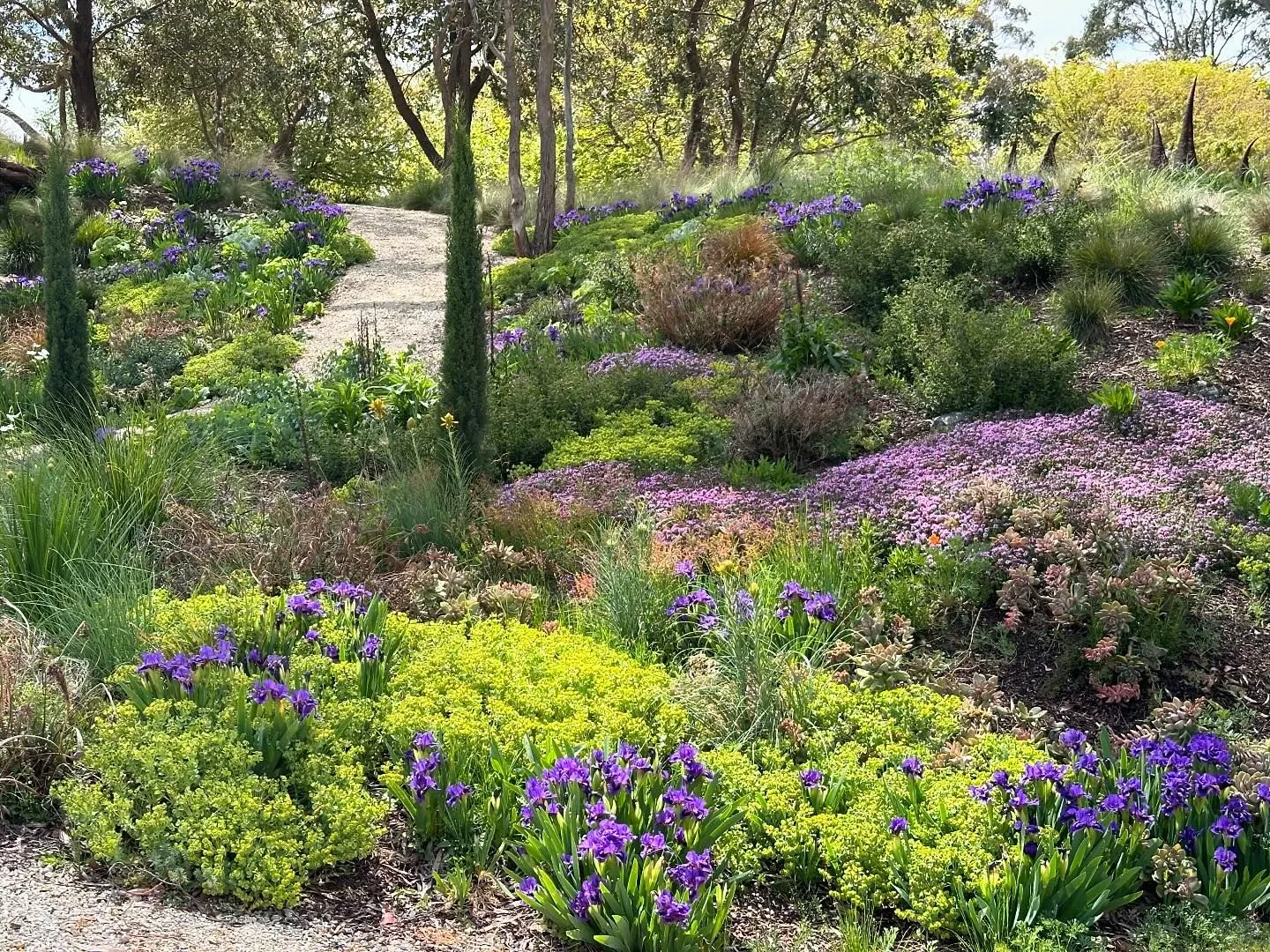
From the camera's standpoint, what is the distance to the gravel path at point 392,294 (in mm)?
11000

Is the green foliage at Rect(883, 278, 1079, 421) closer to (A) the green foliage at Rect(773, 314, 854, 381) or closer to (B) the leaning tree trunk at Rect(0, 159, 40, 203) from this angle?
(A) the green foliage at Rect(773, 314, 854, 381)

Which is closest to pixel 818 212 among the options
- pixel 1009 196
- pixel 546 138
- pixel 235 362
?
pixel 1009 196

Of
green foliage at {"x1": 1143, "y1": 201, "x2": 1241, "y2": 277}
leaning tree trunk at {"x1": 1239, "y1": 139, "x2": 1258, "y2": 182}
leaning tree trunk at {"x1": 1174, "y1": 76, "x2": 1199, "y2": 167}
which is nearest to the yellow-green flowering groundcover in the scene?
green foliage at {"x1": 1143, "y1": 201, "x2": 1241, "y2": 277}

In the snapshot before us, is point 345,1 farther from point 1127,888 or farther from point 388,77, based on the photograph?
point 1127,888

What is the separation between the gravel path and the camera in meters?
11.0

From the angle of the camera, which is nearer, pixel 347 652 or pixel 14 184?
pixel 347 652

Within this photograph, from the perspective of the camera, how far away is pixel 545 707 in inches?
153

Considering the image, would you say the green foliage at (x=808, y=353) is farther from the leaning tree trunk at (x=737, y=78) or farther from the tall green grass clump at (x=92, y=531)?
the leaning tree trunk at (x=737, y=78)

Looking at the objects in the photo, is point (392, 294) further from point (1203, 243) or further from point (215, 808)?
point (215, 808)

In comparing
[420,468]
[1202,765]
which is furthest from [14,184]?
[1202,765]

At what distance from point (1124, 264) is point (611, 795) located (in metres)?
6.97

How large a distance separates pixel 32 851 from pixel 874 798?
2611 millimetres

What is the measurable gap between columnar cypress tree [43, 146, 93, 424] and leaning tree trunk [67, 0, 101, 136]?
13.2m

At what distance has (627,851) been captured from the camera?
117 inches
